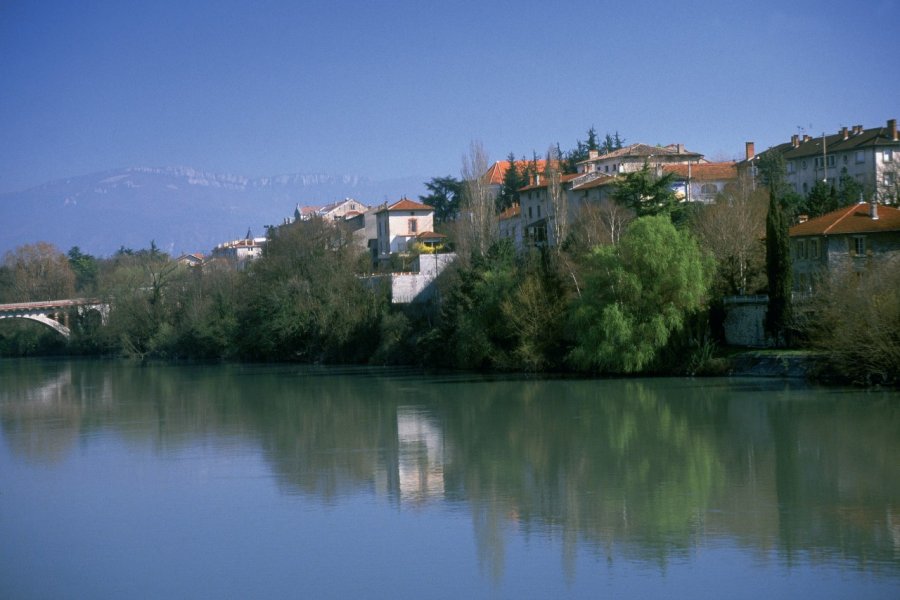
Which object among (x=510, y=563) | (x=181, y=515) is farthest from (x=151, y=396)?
(x=510, y=563)

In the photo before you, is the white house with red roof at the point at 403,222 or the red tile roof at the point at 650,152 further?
the white house with red roof at the point at 403,222

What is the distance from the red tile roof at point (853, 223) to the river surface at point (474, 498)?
9.41m

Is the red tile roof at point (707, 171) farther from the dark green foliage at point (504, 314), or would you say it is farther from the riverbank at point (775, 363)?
the riverbank at point (775, 363)

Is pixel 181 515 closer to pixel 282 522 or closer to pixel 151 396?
pixel 282 522

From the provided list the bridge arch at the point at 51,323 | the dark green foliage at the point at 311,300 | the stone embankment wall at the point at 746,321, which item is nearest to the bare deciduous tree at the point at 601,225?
the stone embankment wall at the point at 746,321

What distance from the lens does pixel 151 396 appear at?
4297 centimetres

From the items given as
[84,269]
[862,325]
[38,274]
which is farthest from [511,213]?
[84,269]

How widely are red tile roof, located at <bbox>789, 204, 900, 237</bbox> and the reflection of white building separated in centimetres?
1972

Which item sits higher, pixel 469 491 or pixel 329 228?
pixel 329 228

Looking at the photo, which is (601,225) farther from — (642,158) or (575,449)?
(642,158)

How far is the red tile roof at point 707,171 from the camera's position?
61094 mm

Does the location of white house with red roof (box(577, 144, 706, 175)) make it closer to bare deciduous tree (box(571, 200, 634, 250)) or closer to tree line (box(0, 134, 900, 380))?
tree line (box(0, 134, 900, 380))

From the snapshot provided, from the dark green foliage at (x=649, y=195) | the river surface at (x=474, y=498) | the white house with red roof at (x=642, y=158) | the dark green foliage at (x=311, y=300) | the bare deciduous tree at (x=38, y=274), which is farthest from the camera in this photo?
the bare deciduous tree at (x=38, y=274)

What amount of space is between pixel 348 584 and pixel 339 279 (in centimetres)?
4330
